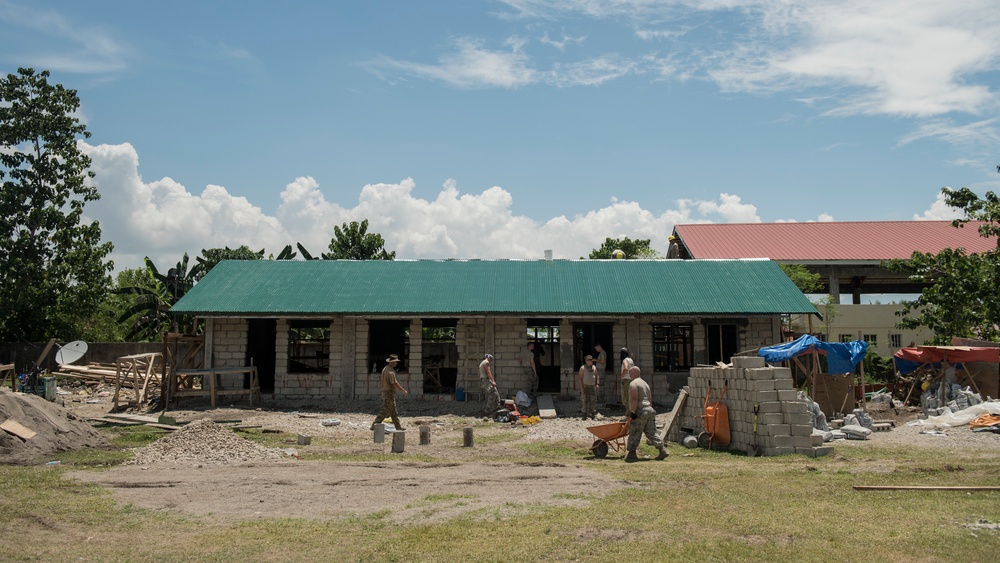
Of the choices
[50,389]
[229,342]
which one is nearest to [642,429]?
[229,342]

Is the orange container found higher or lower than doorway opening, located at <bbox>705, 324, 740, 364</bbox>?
lower

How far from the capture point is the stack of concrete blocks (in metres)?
13.6

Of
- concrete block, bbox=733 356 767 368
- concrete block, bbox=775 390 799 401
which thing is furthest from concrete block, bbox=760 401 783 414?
concrete block, bbox=733 356 767 368

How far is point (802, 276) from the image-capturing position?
32656mm

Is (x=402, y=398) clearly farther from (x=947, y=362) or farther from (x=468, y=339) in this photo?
(x=947, y=362)

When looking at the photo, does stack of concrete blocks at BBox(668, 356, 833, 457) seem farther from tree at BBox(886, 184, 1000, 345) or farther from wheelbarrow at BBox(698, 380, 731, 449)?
tree at BBox(886, 184, 1000, 345)

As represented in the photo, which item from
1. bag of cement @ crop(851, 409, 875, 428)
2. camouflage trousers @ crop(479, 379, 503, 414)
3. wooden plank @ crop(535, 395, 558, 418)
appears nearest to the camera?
bag of cement @ crop(851, 409, 875, 428)

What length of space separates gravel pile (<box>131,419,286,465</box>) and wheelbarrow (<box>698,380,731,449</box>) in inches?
311

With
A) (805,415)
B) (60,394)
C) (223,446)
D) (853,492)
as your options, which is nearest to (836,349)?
(805,415)

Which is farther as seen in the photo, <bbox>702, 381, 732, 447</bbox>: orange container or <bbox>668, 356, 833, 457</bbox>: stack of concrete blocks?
<bbox>702, 381, 732, 447</bbox>: orange container

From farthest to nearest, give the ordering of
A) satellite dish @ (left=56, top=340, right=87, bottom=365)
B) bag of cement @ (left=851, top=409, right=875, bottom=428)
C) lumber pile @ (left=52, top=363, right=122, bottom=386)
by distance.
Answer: lumber pile @ (left=52, top=363, right=122, bottom=386)
satellite dish @ (left=56, top=340, right=87, bottom=365)
bag of cement @ (left=851, top=409, right=875, bottom=428)

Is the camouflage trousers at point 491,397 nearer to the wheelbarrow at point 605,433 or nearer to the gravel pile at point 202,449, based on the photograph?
the wheelbarrow at point 605,433

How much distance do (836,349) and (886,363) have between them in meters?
12.2

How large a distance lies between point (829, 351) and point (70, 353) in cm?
2490
